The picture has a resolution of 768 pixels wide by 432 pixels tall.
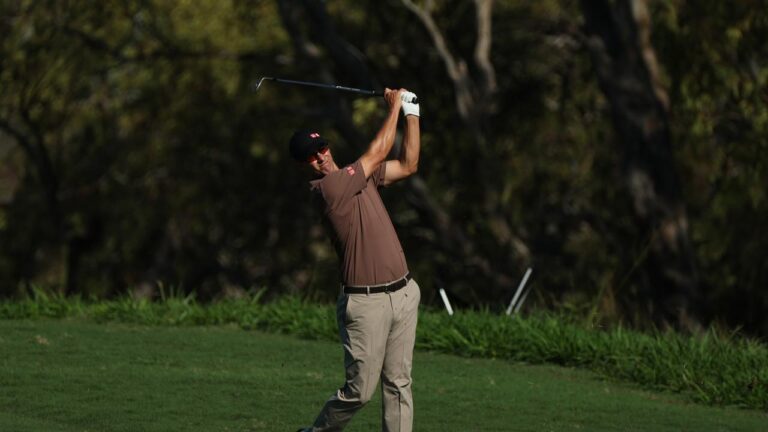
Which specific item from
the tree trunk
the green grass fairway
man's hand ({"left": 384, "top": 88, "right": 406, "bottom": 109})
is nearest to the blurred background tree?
the tree trunk

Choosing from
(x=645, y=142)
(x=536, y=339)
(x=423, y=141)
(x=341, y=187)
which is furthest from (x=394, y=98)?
(x=423, y=141)

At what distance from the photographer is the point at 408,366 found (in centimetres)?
868

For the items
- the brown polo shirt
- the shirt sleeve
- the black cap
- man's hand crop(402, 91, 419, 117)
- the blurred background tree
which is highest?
man's hand crop(402, 91, 419, 117)

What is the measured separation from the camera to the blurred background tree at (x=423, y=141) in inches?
824

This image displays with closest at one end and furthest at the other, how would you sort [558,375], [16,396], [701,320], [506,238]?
[16,396] < [558,375] < [701,320] < [506,238]

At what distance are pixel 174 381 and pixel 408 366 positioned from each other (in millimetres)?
2856

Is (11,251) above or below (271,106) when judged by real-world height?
below

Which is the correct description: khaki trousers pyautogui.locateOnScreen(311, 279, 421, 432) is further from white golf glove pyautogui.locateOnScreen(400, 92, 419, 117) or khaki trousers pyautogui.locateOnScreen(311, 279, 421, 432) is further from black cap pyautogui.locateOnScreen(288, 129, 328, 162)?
white golf glove pyautogui.locateOnScreen(400, 92, 419, 117)

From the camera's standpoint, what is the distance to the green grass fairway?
9.89 meters

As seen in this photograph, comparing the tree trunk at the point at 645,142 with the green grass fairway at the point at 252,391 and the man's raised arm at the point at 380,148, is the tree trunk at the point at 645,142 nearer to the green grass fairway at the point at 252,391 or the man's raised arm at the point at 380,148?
the green grass fairway at the point at 252,391

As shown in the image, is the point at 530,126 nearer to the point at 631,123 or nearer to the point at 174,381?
the point at 631,123

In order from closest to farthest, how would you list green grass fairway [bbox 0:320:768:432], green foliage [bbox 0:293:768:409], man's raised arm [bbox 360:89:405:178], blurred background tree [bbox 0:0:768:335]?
man's raised arm [bbox 360:89:405:178] → green grass fairway [bbox 0:320:768:432] → green foliage [bbox 0:293:768:409] → blurred background tree [bbox 0:0:768:335]

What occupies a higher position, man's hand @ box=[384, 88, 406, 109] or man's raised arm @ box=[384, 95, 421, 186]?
man's hand @ box=[384, 88, 406, 109]

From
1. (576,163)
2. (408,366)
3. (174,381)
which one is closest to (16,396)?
(174,381)
